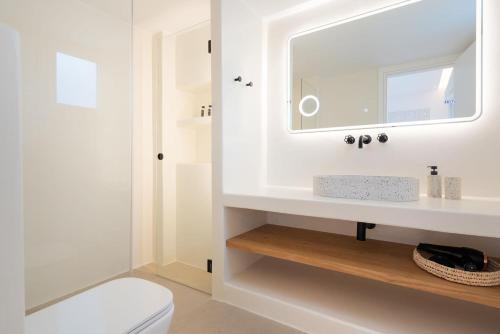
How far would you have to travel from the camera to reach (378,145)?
165 cm

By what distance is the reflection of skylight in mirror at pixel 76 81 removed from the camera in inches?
64.4

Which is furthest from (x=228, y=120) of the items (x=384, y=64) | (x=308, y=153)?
(x=384, y=64)

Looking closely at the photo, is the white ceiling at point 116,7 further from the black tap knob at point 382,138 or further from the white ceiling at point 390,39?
the black tap knob at point 382,138

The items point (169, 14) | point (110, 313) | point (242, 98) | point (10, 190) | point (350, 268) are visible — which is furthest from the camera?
point (169, 14)

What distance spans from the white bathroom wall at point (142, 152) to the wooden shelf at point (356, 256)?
1112mm

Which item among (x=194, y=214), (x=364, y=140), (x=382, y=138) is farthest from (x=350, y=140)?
(x=194, y=214)

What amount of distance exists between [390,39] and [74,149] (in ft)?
7.68

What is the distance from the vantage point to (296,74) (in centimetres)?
199

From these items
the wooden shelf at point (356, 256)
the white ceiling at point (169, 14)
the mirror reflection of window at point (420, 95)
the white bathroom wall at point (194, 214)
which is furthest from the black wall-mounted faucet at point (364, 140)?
the white ceiling at point (169, 14)

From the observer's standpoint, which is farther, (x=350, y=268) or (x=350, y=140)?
(x=350, y=140)

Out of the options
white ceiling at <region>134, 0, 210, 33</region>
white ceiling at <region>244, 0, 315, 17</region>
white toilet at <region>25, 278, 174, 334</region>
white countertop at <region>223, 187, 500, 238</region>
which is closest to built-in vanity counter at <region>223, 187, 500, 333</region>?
white countertop at <region>223, 187, 500, 238</region>

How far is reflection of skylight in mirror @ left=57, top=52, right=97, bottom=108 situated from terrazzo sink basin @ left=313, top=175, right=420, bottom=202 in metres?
1.83

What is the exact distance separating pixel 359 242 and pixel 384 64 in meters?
1.23

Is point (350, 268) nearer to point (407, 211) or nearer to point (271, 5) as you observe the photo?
point (407, 211)
